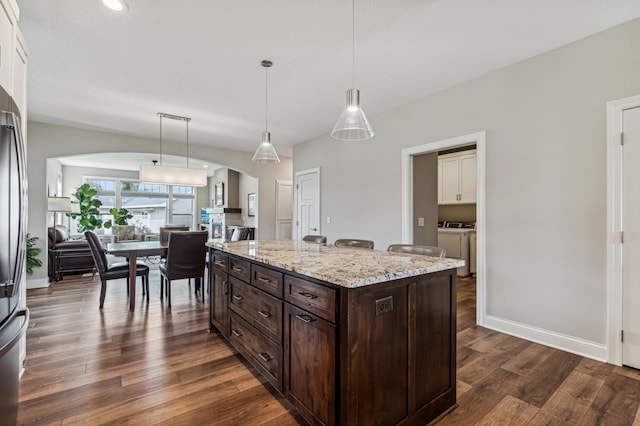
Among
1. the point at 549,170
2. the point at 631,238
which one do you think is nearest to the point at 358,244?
the point at 549,170

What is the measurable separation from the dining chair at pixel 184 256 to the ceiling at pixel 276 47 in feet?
5.65

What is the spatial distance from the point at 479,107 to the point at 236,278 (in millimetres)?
2929

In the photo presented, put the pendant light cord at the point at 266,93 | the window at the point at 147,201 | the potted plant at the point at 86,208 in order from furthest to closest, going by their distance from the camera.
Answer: the window at the point at 147,201 → the potted plant at the point at 86,208 → the pendant light cord at the point at 266,93

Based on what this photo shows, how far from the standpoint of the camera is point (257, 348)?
6.68ft

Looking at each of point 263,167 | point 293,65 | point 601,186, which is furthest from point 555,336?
point 263,167

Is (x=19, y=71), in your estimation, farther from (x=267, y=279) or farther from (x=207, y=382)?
(x=207, y=382)

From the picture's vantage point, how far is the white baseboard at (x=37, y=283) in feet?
15.3

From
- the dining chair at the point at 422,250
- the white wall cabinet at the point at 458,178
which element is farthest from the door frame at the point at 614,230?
the white wall cabinet at the point at 458,178

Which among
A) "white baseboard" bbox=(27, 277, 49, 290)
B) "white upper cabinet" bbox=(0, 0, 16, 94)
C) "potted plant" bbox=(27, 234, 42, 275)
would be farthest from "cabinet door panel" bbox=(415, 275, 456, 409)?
"white baseboard" bbox=(27, 277, 49, 290)

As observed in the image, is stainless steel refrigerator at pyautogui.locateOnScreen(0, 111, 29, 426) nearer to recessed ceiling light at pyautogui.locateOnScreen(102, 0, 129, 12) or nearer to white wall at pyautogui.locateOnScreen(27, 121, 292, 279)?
recessed ceiling light at pyautogui.locateOnScreen(102, 0, 129, 12)

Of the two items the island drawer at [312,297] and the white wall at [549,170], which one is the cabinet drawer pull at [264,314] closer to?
the island drawer at [312,297]

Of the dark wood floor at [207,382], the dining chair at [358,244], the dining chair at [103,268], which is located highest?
the dining chair at [358,244]

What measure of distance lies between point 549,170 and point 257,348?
282 cm

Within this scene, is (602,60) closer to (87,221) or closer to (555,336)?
(555,336)
